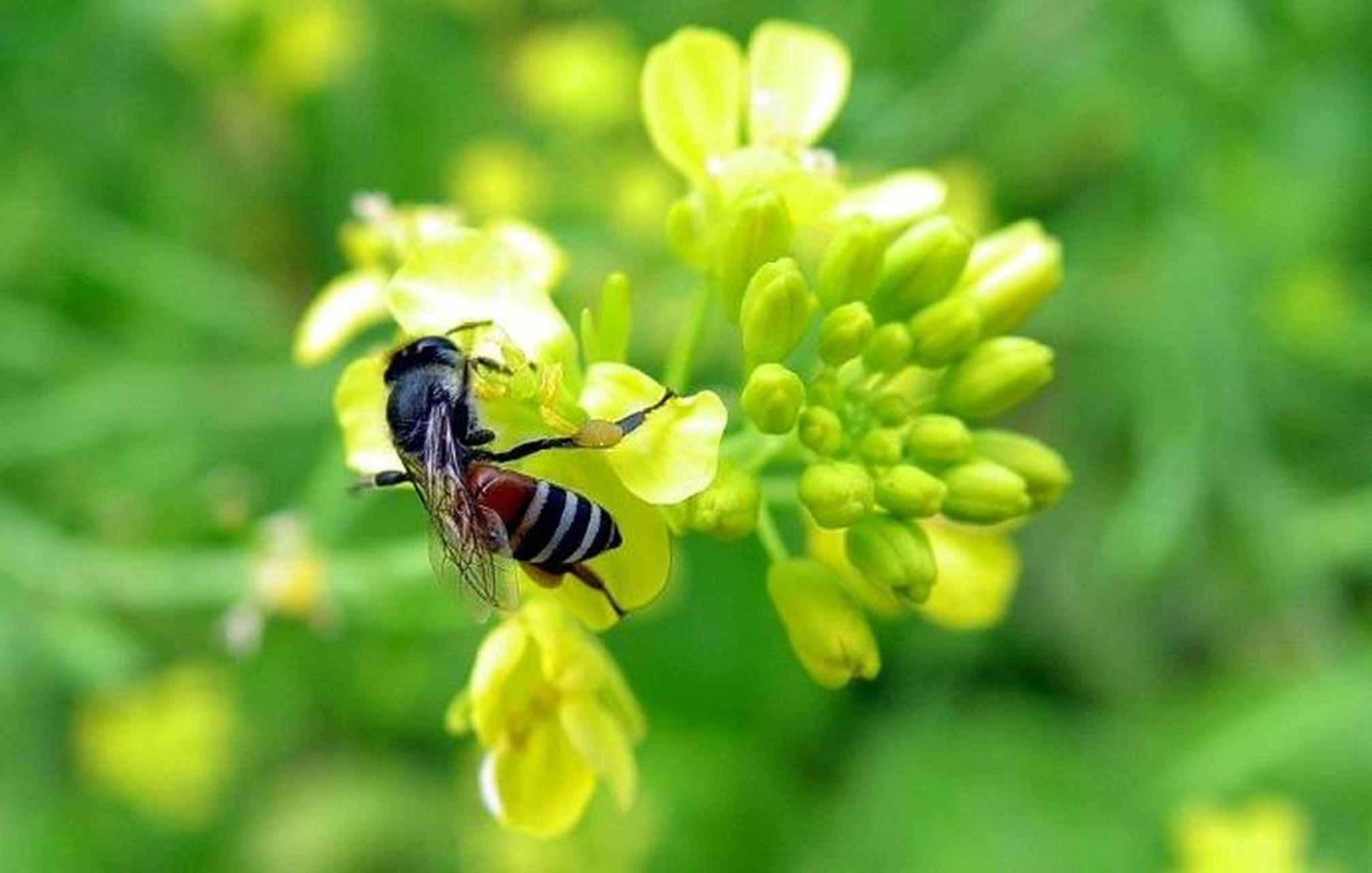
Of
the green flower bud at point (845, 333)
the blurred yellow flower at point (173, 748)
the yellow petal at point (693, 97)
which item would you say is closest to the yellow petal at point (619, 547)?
the green flower bud at point (845, 333)

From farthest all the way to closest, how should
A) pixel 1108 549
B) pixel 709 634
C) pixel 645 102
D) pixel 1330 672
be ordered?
pixel 709 634 → pixel 1108 549 → pixel 1330 672 → pixel 645 102

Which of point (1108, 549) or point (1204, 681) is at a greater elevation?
point (1108, 549)

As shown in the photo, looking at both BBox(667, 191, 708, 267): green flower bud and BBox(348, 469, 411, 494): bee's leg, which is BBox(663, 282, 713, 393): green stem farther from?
BBox(348, 469, 411, 494): bee's leg

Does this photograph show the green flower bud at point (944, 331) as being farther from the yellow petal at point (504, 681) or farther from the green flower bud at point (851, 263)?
the yellow petal at point (504, 681)

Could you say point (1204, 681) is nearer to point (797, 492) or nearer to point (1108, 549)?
point (1108, 549)

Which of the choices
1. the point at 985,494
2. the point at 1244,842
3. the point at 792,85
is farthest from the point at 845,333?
the point at 1244,842

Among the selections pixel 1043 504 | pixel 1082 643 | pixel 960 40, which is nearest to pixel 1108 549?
pixel 1082 643

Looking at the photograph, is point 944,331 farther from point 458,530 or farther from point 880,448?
point 458,530

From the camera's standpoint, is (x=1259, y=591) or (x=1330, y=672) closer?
(x=1330, y=672)
